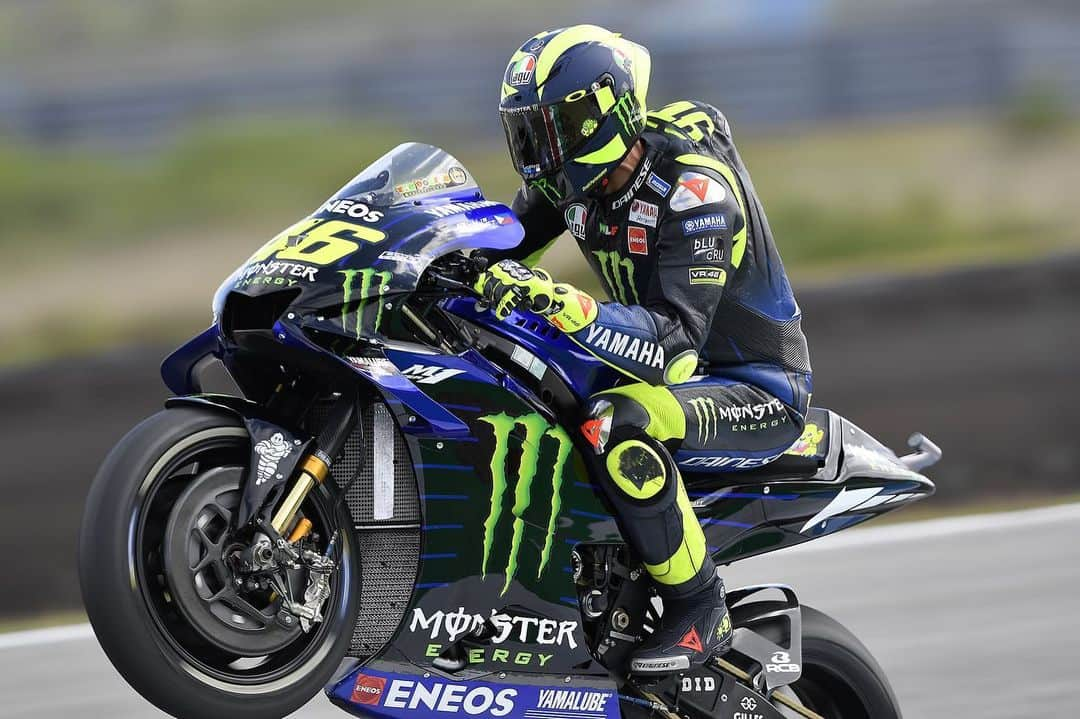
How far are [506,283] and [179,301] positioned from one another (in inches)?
325

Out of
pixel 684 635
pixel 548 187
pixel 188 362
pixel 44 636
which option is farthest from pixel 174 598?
pixel 44 636

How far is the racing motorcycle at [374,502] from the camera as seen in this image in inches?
116

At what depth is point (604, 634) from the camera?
11.7 ft

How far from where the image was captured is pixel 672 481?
11.3 feet

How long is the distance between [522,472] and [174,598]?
0.79m

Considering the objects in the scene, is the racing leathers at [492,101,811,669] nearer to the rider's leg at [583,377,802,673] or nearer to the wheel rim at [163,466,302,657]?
the rider's leg at [583,377,802,673]

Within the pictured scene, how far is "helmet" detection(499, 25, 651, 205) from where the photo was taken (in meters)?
3.42

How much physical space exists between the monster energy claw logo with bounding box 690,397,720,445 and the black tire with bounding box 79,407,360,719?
943mm

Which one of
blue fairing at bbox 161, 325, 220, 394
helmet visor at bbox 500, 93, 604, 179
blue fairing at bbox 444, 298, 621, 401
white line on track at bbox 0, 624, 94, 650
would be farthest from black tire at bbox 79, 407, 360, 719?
white line on track at bbox 0, 624, 94, 650

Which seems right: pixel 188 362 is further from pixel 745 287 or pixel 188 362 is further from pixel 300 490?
pixel 745 287

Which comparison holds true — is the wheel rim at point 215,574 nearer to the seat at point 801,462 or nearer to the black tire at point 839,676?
the seat at point 801,462

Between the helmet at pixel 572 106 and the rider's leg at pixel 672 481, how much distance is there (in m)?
0.53

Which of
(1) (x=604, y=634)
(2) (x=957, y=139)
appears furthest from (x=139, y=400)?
(2) (x=957, y=139)

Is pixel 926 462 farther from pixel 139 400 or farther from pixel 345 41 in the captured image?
pixel 345 41
